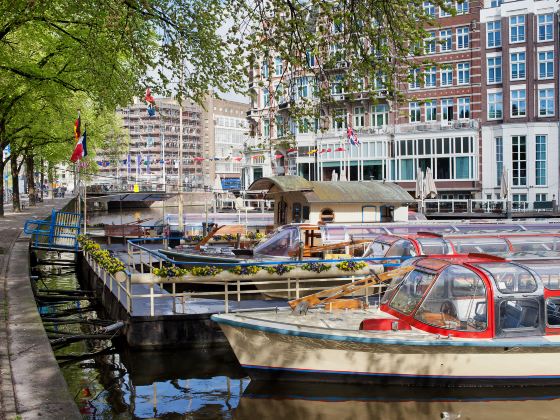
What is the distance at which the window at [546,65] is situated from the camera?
51.2 m

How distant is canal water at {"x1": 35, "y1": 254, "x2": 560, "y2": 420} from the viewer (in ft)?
37.3

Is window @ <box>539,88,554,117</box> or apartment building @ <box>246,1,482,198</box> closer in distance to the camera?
window @ <box>539,88,554,117</box>

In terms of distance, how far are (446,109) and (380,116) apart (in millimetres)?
6603

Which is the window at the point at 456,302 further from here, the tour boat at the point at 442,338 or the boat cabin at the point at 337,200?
the boat cabin at the point at 337,200

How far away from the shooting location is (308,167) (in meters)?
66.4

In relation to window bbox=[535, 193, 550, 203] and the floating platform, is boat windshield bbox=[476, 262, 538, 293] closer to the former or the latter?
the floating platform

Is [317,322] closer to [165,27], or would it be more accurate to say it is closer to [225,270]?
[225,270]

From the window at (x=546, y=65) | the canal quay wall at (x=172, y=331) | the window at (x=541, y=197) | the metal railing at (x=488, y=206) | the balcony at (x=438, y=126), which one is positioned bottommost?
the canal quay wall at (x=172, y=331)

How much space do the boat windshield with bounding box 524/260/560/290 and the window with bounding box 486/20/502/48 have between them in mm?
45041

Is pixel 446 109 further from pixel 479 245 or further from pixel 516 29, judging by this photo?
pixel 479 245

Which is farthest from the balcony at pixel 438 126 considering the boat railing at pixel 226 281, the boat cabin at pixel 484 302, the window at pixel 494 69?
the boat cabin at pixel 484 302

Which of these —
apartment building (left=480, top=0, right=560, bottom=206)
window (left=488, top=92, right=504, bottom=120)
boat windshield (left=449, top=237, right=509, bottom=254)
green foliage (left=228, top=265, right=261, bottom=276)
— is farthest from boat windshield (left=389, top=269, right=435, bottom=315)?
window (left=488, top=92, right=504, bottom=120)

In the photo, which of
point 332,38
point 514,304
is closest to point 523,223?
point 514,304

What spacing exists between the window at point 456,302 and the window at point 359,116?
51150mm
